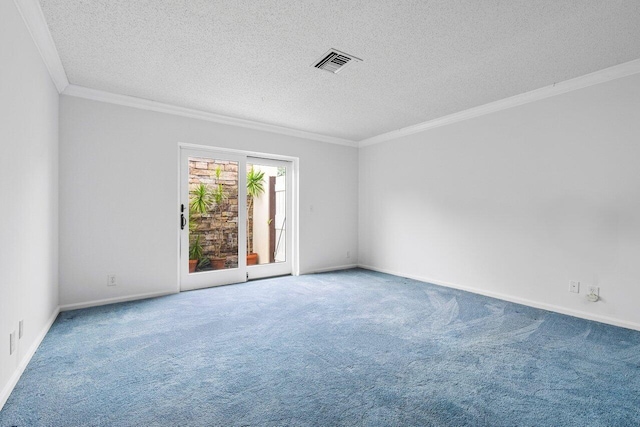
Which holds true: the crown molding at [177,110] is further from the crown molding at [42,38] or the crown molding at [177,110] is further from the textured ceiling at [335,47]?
the crown molding at [42,38]

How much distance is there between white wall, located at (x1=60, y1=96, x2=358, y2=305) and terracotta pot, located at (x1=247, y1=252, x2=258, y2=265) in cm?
115

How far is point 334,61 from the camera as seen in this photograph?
9.43 ft

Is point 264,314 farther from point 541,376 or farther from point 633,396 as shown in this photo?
point 633,396

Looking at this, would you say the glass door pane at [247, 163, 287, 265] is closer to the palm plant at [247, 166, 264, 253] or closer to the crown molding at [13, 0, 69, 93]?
the palm plant at [247, 166, 264, 253]

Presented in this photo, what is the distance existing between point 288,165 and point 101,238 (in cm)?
291

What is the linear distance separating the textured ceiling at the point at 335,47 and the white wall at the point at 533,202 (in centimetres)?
48

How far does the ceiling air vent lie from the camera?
2752 millimetres

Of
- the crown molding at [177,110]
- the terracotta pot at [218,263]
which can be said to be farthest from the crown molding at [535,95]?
the terracotta pot at [218,263]

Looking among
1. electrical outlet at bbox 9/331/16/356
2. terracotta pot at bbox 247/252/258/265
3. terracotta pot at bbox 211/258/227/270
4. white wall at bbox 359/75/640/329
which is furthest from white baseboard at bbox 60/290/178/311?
white wall at bbox 359/75/640/329

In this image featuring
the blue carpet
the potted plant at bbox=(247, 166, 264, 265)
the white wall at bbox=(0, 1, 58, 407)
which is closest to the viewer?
the blue carpet

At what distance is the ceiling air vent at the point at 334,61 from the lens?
9.03 feet

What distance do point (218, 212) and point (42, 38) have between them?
2.61m

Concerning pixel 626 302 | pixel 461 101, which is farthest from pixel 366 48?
pixel 626 302

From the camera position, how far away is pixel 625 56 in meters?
2.77
